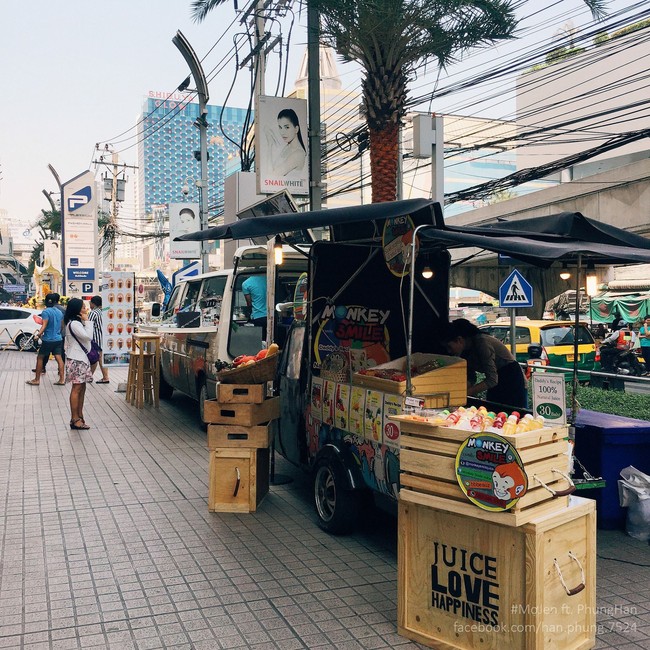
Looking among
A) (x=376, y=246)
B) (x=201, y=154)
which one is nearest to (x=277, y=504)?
(x=376, y=246)

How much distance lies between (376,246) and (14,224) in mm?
170468

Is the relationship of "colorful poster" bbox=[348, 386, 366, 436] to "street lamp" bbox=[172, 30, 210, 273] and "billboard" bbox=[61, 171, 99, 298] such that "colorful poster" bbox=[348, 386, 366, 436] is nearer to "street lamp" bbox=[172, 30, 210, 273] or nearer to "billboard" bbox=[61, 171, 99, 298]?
"street lamp" bbox=[172, 30, 210, 273]

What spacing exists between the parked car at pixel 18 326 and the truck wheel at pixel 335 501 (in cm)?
2359

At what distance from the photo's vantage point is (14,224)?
158750 millimetres

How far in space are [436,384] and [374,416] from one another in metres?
0.54

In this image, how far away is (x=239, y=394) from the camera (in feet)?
20.3

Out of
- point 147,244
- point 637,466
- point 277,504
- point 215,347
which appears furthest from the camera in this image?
point 147,244

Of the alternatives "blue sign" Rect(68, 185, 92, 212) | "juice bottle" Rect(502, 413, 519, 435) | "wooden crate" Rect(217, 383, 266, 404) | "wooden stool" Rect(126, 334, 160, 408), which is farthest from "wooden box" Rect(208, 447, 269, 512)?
"blue sign" Rect(68, 185, 92, 212)

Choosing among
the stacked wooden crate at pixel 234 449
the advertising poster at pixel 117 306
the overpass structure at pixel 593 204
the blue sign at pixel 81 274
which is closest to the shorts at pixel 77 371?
the stacked wooden crate at pixel 234 449

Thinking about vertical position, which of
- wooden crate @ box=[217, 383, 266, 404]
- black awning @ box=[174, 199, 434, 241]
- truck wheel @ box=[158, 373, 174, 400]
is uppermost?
black awning @ box=[174, 199, 434, 241]

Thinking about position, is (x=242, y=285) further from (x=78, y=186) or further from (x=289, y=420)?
(x=78, y=186)

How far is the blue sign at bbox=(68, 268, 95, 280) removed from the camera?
24.7m

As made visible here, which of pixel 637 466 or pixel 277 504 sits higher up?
pixel 637 466

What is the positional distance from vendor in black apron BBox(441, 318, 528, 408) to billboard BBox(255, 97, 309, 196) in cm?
600
